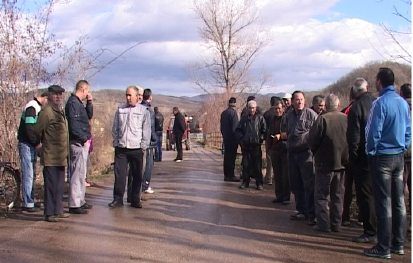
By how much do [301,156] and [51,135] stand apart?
388 cm

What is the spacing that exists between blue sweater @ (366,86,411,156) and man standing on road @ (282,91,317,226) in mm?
1927

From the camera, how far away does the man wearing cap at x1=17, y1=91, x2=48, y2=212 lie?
27.3 ft

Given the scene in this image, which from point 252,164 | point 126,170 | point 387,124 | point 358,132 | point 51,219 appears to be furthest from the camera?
point 252,164

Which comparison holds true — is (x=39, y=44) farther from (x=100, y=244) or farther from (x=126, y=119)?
(x=100, y=244)

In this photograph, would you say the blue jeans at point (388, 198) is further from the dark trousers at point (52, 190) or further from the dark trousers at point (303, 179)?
the dark trousers at point (52, 190)

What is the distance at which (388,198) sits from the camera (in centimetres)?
610

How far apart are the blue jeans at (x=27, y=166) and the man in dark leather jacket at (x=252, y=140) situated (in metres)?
4.39

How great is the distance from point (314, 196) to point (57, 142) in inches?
156

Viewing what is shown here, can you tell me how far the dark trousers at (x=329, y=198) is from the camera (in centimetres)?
734

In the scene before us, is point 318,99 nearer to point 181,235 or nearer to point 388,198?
point 388,198

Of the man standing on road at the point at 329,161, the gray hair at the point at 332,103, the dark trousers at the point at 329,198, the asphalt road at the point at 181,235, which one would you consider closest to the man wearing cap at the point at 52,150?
the asphalt road at the point at 181,235

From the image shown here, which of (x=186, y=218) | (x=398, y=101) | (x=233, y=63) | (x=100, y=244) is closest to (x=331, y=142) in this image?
(x=398, y=101)

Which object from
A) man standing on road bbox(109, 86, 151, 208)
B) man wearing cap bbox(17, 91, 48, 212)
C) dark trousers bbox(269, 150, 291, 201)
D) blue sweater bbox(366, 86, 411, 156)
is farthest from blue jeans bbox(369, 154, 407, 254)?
man wearing cap bbox(17, 91, 48, 212)

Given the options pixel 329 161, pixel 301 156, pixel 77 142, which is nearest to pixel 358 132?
pixel 329 161
